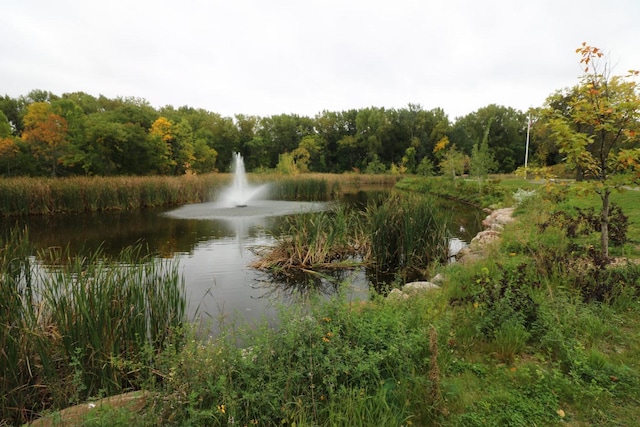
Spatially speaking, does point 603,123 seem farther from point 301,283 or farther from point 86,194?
point 86,194

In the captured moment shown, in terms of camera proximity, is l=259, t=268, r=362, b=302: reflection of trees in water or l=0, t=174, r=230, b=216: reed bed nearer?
l=259, t=268, r=362, b=302: reflection of trees in water

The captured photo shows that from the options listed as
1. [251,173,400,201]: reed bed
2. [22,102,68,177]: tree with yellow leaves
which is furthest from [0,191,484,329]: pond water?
[22,102,68,177]: tree with yellow leaves

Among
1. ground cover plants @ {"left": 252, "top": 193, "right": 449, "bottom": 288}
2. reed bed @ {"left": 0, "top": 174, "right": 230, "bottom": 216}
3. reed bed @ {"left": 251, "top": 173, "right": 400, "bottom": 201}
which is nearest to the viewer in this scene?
ground cover plants @ {"left": 252, "top": 193, "right": 449, "bottom": 288}

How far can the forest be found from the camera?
25812mm

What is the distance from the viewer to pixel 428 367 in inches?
116

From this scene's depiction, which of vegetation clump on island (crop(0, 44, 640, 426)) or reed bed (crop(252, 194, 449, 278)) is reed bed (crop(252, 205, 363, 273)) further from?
vegetation clump on island (crop(0, 44, 640, 426))

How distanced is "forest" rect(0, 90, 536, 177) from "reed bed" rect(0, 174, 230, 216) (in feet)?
28.9

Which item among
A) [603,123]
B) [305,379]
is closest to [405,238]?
[603,123]

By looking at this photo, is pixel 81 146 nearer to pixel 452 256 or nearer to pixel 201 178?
pixel 201 178

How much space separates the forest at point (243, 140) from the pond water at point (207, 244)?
41.3ft

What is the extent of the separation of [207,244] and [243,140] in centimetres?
5419

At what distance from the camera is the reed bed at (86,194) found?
15.6 metres

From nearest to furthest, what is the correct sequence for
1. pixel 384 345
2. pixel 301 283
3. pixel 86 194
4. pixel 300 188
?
pixel 384 345 → pixel 301 283 → pixel 86 194 → pixel 300 188

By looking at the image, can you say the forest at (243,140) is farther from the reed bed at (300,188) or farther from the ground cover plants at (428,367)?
the ground cover plants at (428,367)
